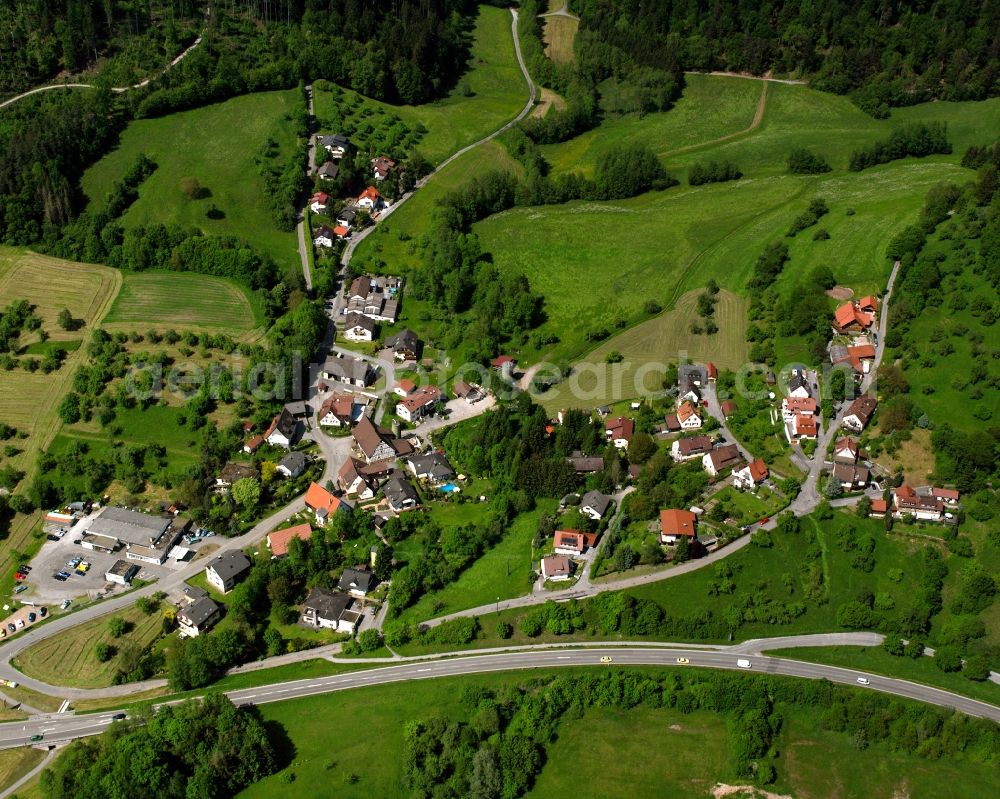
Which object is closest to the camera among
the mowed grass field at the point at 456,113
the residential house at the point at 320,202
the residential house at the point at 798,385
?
the residential house at the point at 798,385

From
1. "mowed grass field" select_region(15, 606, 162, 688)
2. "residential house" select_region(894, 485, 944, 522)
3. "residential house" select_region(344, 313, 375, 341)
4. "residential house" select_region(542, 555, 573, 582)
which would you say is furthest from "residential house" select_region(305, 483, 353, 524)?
"residential house" select_region(894, 485, 944, 522)

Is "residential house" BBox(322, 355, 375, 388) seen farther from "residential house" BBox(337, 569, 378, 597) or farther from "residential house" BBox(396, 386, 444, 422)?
"residential house" BBox(337, 569, 378, 597)

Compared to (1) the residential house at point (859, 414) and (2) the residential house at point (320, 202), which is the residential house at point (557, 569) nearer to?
(1) the residential house at point (859, 414)

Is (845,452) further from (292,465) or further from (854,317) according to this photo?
(292,465)

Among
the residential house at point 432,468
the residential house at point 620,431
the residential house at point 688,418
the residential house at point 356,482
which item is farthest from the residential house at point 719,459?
the residential house at point 356,482

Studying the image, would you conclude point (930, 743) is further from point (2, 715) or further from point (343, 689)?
point (2, 715)

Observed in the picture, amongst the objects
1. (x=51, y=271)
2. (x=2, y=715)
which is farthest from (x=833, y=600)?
(x=51, y=271)

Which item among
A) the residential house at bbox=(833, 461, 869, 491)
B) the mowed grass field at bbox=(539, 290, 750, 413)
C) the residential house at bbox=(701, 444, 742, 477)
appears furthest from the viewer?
the mowed grass field at bbox=(539, 290, 750, 413)
